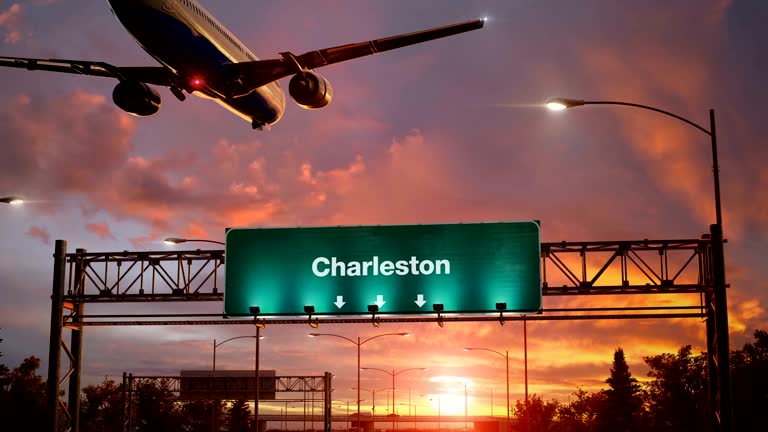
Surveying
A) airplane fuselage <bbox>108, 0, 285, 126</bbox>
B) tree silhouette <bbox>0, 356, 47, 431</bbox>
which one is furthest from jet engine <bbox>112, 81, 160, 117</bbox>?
tree silhouette <bbox>0, 356, 47, 431</bbox>

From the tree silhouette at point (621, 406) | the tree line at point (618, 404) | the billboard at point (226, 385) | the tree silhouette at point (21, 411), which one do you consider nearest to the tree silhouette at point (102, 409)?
the tree line at point (618, 404)

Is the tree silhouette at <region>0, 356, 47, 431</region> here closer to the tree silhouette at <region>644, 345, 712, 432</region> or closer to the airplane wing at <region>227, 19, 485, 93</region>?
the airplane wing at <region>227, 19, 485, 93</region>

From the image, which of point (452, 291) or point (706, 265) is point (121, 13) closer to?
point (452, 291)

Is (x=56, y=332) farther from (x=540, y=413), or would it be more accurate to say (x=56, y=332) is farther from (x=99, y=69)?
(x=540, y=413)

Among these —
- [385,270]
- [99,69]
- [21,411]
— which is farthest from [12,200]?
[21,411]

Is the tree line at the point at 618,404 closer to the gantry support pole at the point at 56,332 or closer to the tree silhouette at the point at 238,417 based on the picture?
the tree silhouette at the point at 238,417

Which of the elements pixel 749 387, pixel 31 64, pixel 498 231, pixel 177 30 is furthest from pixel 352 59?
pixel 749 387
